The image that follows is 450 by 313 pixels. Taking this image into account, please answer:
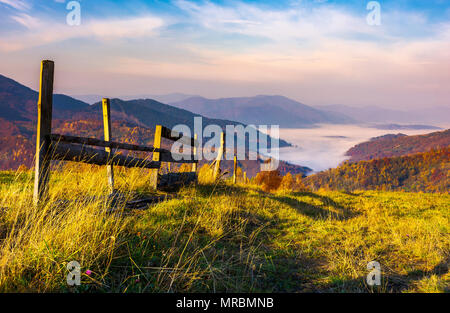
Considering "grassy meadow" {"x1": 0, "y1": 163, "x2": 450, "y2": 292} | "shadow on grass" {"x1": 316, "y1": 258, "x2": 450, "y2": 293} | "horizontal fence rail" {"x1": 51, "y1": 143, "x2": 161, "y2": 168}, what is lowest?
"shadow on grass" {"x1": 316, "y1": 258, "x2": 450, "y2": 293}

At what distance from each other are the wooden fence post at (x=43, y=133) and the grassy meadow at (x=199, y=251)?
0.59ft

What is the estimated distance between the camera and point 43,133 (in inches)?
189

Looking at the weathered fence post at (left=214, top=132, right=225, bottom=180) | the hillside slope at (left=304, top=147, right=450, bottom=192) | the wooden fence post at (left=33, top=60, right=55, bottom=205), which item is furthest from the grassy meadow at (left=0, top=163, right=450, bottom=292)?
the hillside slope at (left=304, top=147, right=450, bottom=192)

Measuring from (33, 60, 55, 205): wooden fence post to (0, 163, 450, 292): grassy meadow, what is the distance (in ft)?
0.59

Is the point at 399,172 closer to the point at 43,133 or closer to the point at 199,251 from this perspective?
the point at 199,251

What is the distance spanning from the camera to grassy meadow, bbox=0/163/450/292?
3029 millimetres

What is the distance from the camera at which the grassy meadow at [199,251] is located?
3.03 metres

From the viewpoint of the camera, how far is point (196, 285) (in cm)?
313

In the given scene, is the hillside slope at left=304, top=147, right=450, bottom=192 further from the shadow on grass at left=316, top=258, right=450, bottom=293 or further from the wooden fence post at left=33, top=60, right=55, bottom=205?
the wooden fence post at left=33, top=60, right=55, bottom=205

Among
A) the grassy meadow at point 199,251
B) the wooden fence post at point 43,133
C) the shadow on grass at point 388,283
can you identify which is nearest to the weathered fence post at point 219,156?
the grassy meadow at point 199,251

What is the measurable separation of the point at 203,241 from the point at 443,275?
10.6ft

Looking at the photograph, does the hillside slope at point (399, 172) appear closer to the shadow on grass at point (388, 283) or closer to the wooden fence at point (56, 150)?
the wooden fence at point (56, 150)
